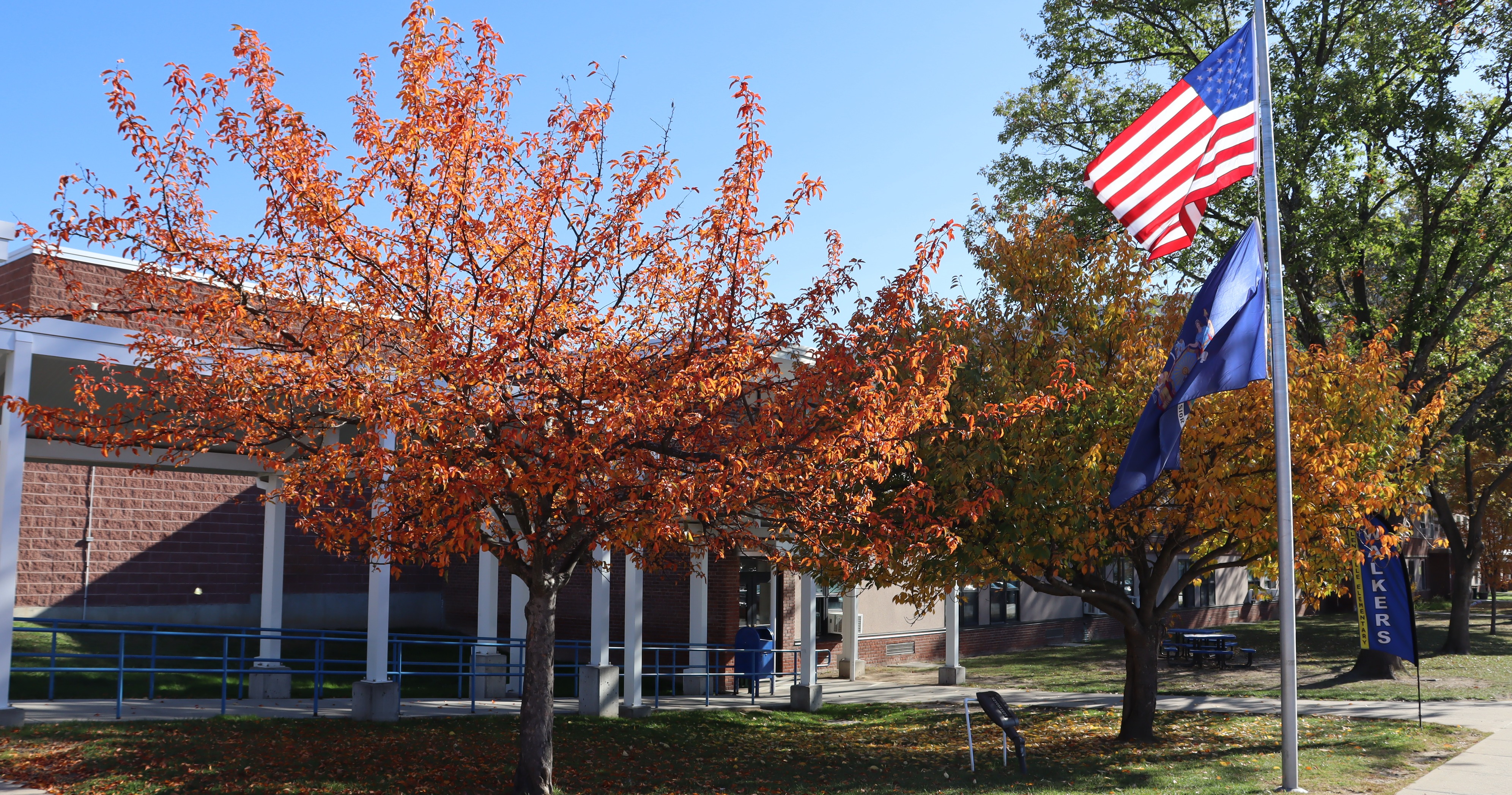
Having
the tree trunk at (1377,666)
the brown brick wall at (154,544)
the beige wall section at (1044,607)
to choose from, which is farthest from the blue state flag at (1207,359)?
the beige wall section at (1044,607)

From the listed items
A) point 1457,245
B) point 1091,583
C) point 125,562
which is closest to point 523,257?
point 1091,583

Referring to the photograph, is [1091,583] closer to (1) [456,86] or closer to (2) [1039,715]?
(2) [1039,715]

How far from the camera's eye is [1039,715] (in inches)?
664

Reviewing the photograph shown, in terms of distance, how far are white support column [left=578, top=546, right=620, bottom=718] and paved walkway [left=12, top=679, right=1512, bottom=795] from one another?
1.76ft

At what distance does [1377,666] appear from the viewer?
20.8 metres

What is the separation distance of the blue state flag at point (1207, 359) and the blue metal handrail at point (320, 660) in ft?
23.9

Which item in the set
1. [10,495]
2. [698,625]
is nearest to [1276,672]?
[698,625]

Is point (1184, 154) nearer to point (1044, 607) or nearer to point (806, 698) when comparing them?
point (806, 698)

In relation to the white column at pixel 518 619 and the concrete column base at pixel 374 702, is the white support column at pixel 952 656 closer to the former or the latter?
the white column at pixel 518 619

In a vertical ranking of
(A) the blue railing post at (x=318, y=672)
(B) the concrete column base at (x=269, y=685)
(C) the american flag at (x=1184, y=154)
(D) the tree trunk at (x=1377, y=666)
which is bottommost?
(D) the tree trunk at (x=1377, y=666)

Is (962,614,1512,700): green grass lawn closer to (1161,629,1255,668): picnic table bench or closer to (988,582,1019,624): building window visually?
(1161,629,1255,668): picnic table bench

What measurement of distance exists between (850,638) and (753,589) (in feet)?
Answer: 8.17

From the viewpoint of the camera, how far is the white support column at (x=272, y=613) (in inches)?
620

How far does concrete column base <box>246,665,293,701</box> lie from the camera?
15.7m
